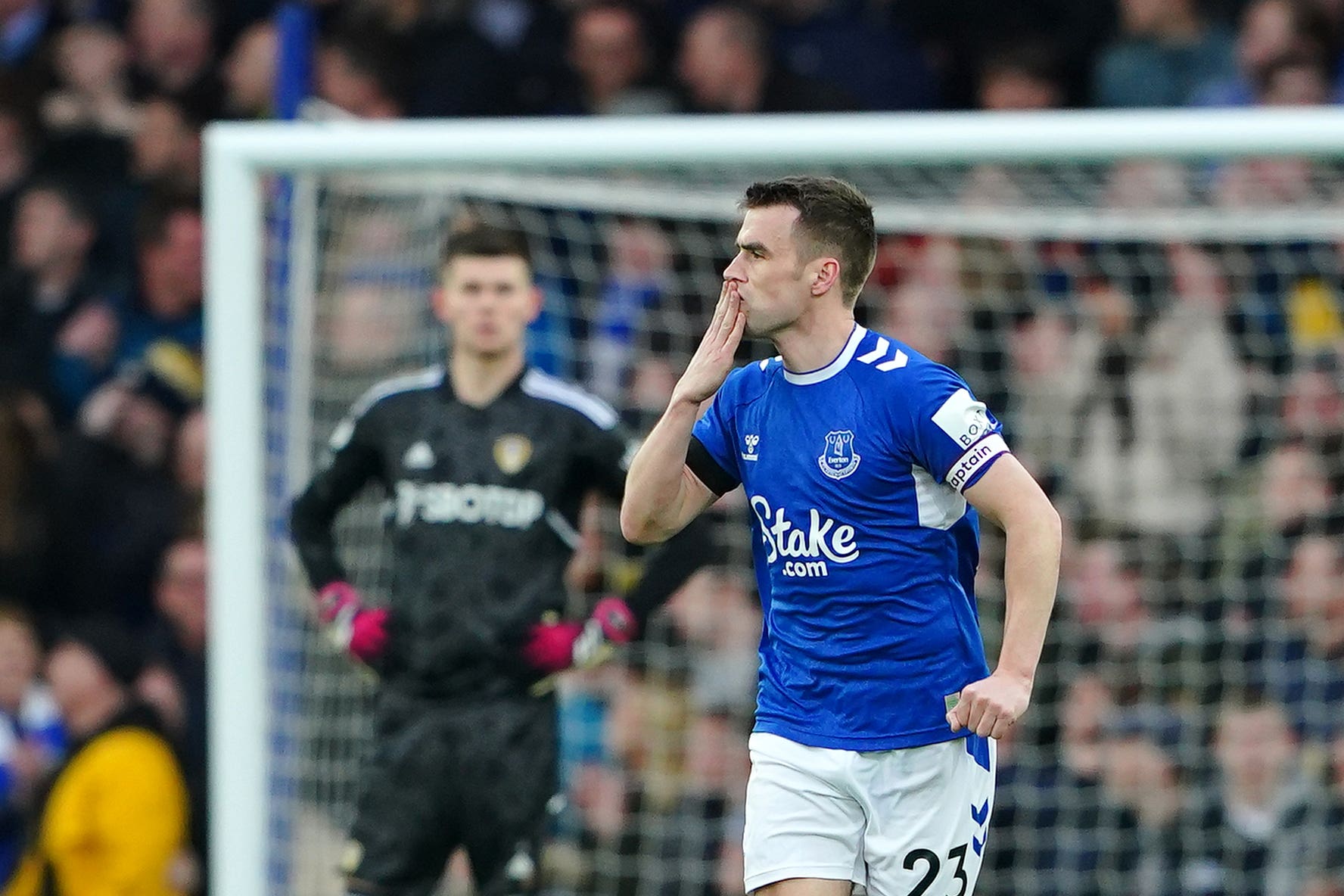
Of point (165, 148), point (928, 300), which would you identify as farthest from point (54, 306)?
point (928, 300)

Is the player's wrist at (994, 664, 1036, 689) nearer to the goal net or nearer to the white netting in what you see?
the goal net

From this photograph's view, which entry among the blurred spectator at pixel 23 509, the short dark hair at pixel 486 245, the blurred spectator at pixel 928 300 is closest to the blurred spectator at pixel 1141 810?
the blurred spectator at pixel 928 300

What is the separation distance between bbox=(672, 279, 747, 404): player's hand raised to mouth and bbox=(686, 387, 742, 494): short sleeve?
0.88ft

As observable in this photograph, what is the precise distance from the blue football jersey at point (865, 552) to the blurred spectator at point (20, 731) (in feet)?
14.2

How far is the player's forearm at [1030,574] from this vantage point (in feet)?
12.2

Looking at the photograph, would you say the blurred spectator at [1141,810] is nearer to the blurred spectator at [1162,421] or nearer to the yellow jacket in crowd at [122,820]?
the blurred spectator at [1162,421]

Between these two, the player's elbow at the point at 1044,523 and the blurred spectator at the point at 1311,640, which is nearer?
the player's elbow at the point at 1044,523

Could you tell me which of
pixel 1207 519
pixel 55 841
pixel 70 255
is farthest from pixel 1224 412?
pixel 70 255

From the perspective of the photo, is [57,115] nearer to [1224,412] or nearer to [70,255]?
[70,255]

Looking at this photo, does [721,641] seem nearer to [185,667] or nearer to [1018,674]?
[185,667]

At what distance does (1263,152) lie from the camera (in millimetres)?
5707

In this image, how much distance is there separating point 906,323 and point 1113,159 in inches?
55.7

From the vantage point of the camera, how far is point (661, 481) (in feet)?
13.2

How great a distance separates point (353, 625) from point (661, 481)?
1699 millimetres
